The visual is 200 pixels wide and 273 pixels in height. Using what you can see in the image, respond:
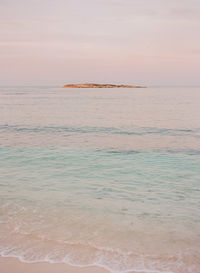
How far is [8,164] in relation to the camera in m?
12.0

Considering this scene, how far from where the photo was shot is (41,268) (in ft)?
16.2

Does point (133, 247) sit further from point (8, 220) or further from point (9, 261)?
point (8, 220)

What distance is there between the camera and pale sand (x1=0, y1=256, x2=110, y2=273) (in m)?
4.85

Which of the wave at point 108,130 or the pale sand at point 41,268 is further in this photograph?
the wave at point 108,130

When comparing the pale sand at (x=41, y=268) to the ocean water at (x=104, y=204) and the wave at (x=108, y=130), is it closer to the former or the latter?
the ocean water at (x=104, y=204)

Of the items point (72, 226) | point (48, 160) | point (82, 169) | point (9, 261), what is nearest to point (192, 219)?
point (72, 226)

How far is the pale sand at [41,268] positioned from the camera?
15.9 feet

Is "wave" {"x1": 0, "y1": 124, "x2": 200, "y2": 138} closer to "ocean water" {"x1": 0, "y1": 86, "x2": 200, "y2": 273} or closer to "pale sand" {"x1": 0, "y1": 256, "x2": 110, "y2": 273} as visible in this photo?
"ocean water" {"x1": 0, "y1": 86, "x2": 200, "y2": 273}

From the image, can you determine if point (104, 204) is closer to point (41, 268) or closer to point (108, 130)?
point (41, 268)

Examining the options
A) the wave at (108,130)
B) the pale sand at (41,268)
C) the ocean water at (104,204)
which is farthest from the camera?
the wave at (108,130)

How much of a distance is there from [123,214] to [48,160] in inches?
249

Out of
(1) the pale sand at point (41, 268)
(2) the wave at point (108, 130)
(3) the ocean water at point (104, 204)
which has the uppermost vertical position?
(2) the wave at point (108, 130)

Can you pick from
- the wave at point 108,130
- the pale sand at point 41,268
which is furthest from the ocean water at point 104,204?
the wave at point 108,130

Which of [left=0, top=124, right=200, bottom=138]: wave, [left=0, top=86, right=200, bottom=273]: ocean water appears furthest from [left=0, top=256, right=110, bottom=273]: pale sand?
[left=0, top=124, right=200, bottom=138]: wave
